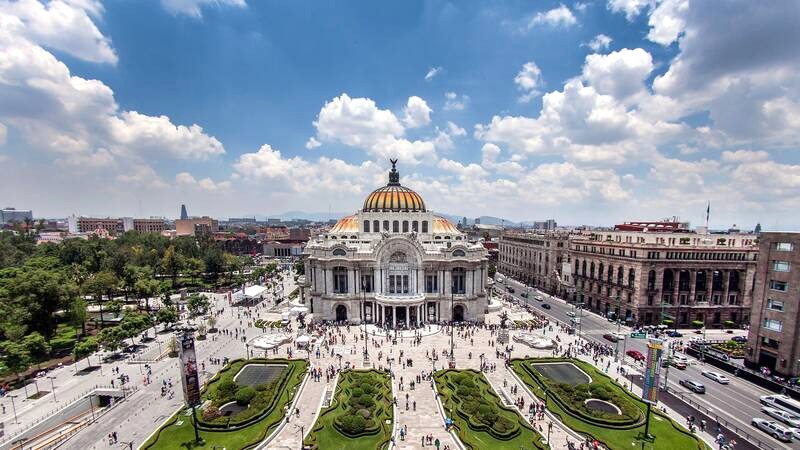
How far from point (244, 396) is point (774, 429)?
160ft

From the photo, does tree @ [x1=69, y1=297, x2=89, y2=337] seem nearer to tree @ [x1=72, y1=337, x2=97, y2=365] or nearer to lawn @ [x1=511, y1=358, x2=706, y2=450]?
tree @ [x1=72, y1=337, x2=97, y2=365]

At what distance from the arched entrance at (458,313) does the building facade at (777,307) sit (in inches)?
1531

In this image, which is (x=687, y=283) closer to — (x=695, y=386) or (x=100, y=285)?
(x=695, y=386)

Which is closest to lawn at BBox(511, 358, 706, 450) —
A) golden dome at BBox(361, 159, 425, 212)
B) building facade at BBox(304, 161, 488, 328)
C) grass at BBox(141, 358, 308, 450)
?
building facade at BBox(304, 161, 488, 328)

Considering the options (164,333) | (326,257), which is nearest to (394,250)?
(326,257)

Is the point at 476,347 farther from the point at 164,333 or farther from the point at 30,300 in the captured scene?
the point at 30,300

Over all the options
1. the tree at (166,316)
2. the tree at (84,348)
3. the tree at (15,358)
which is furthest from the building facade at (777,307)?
the tree at (15,358)

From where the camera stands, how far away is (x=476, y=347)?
55094mm

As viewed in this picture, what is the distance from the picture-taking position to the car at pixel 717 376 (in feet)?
146

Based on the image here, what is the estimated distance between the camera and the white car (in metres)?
34.8

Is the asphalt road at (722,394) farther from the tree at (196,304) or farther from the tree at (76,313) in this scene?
the tree at (76,313)

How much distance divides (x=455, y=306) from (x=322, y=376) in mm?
30505

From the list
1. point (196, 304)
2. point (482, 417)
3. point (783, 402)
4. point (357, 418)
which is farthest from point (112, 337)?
point (783, 402)

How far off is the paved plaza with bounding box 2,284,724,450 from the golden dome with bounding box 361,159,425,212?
79.6 feet
